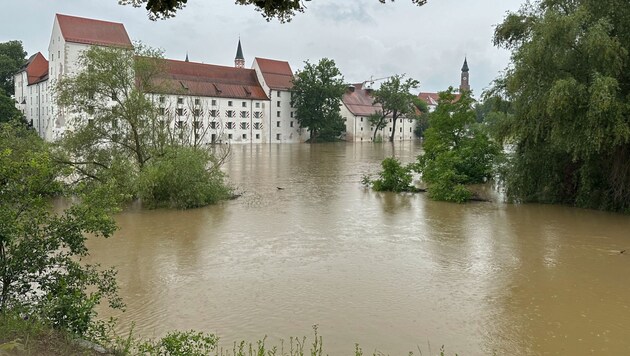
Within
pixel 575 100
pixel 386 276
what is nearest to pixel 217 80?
pixel 575 100

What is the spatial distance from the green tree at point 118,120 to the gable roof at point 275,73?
55.4m

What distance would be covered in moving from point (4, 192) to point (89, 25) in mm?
60294

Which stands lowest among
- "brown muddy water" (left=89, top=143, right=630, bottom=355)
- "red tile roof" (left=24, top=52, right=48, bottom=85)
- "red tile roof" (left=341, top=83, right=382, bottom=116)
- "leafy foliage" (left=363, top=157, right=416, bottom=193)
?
"brown muddy water" (left=89, top=143, right=630, bottom=355)

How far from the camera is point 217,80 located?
240 ft

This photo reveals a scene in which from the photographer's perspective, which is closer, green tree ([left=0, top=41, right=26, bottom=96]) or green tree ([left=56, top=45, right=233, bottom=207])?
green tree ([left=56, top=45, right=233, bottom=207])

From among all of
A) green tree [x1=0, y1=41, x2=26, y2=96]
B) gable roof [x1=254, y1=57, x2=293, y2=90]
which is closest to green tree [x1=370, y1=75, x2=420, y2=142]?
gable roof [x1=254, y1=57, x2=293, y2=90]

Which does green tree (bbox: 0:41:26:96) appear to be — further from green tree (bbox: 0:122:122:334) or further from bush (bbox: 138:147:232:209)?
green tree (bbox: 0:122:122:334)

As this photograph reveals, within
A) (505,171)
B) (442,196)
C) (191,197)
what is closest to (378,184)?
(442,196)

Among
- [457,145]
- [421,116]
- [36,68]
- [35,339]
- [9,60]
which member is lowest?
[35,339]

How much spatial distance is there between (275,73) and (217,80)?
939 centimetres

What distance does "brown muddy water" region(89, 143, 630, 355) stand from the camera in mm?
8203

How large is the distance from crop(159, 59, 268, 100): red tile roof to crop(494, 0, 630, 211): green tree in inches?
2068

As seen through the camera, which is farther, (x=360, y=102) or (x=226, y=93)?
(x=360, y=102)

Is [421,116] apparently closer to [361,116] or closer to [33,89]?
[361,116]
